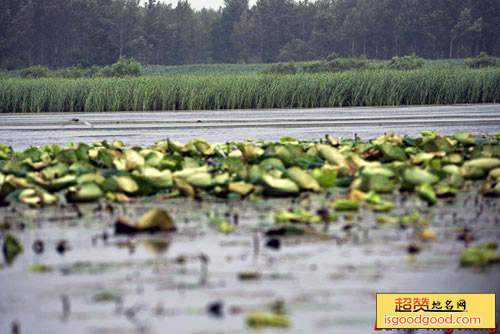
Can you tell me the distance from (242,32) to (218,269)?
10594cm

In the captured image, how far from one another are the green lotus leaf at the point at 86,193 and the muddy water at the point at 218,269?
133 mm

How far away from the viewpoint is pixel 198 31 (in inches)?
4550

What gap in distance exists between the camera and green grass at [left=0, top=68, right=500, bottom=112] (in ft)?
63.8

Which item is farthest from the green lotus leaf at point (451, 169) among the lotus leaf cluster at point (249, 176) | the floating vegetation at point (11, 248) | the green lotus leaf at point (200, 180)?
the floating vegetation at point (11, 248)

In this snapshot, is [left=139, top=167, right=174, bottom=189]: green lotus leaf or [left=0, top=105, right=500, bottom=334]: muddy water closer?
[left=0, top=105, right=500, bottom=334]: muddy water

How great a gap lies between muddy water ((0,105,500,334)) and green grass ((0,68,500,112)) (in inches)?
637

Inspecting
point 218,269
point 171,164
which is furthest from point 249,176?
point 218,269

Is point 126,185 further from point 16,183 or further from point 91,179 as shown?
point 16,183

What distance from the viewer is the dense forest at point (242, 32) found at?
88625mm

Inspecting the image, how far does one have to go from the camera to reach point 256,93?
19.8 metres

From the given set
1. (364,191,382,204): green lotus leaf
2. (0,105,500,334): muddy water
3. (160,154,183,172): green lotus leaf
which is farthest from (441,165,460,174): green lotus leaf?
(160,154,183,172): green lotus leaf

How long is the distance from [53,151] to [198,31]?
369ft

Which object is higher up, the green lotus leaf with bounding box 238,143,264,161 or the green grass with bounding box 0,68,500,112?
the green grass with bounding box 0,68,500,112

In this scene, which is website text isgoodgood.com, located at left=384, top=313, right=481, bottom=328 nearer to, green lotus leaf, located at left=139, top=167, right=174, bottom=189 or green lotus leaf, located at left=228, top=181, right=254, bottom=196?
green lotus leaf, located at left=228, top=181, right=254, bottom=196
